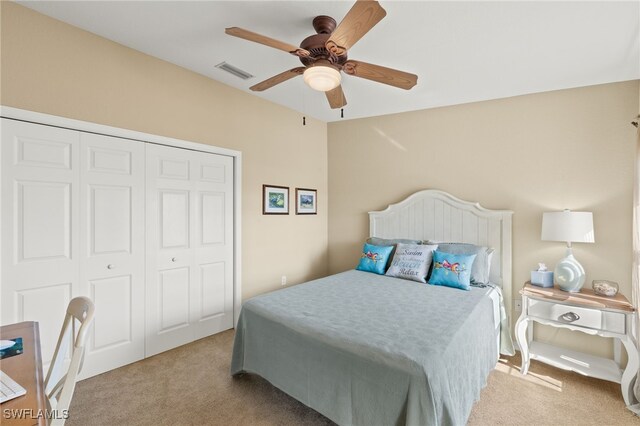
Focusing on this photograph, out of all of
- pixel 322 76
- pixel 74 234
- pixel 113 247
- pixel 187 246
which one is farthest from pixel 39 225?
pixel 322 76

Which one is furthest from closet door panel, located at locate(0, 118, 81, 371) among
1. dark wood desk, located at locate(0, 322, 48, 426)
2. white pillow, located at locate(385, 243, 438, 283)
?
white pillow, located at locate(385, 243, 438, 283)

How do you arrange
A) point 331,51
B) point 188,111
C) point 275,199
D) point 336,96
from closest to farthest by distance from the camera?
1. point 331,51
2. point 336,96
3. point 188,111
4. point 275,199

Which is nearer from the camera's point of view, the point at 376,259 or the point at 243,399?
the point at 243,399

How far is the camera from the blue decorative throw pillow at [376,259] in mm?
3494

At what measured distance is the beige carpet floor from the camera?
2049mm

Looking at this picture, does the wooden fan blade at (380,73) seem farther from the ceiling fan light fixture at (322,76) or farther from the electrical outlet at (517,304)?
the electrical outlet at (517,304)

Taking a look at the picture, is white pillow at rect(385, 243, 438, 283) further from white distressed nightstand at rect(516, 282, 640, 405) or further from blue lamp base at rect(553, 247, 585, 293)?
blue lamp base at rect(553, 247, 585, 293)

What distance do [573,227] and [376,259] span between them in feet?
5.93

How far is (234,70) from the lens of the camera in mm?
2969

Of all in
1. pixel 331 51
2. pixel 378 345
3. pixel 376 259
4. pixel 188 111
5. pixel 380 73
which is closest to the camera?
pixel 378 345

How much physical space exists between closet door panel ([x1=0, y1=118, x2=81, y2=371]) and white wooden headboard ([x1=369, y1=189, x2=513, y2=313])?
10.5ft

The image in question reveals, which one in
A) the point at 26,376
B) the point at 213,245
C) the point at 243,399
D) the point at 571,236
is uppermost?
the point at 571,236

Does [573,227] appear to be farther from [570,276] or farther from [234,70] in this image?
[234,70]

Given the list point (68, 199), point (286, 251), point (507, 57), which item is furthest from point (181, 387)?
point (507, 57)
